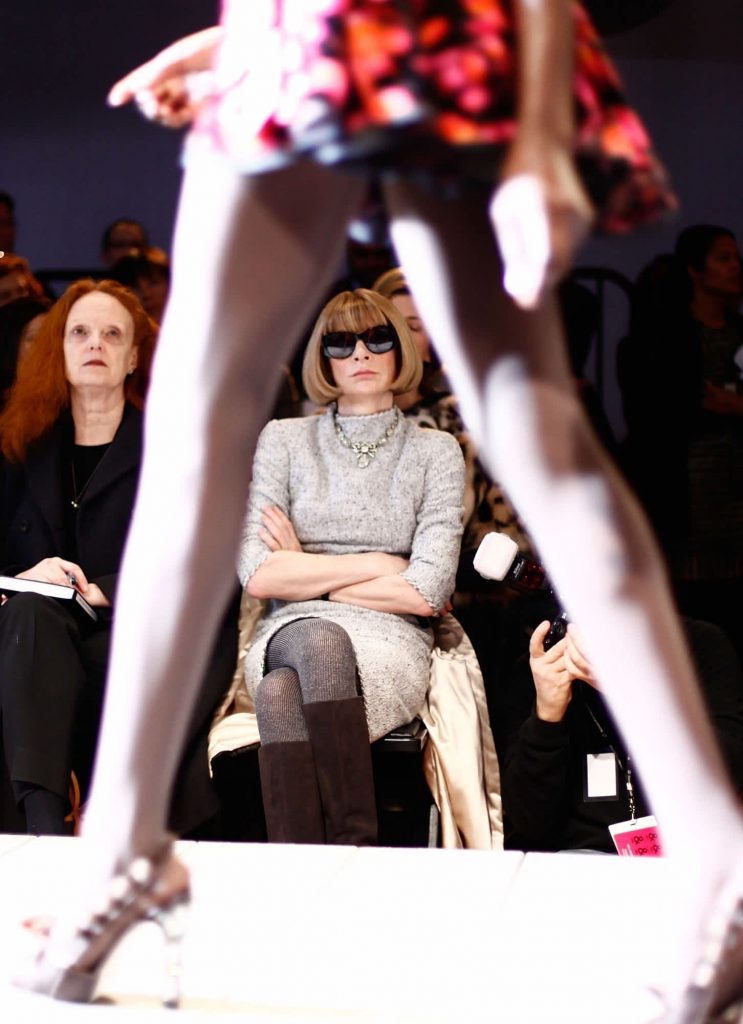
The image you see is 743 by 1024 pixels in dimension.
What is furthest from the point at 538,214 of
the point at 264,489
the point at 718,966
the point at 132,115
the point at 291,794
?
the point at 132,115

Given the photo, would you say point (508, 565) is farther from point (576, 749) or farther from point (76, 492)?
point (76, 492)

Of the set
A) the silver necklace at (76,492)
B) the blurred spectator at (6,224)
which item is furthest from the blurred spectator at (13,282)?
the silver necklace at (76,492)

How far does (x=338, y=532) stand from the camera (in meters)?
2.78

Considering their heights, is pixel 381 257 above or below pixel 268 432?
above

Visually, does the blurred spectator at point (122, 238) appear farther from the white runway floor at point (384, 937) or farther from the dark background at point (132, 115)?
the white runway floor at point (384, 937)

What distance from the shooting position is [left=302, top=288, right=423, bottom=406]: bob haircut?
2.90 metres

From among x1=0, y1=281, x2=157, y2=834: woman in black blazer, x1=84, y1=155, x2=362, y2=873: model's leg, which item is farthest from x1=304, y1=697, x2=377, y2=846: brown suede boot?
x1=84, y1=155, x2=362, y2=873: model's leg

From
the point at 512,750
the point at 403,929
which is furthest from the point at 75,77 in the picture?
the point at 403,929

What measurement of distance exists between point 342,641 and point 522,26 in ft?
5.72

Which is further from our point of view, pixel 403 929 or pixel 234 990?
pixel 403 929

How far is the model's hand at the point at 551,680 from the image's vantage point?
7.48ft

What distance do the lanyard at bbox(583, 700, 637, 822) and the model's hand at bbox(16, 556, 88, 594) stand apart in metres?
1.04

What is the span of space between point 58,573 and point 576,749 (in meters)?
1.09

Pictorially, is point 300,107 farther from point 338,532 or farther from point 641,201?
point 338,532
